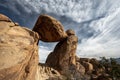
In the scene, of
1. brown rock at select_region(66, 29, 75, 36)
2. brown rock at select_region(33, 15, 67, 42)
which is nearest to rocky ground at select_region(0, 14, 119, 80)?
brown rock at select_region(33, 15, 67, 42)

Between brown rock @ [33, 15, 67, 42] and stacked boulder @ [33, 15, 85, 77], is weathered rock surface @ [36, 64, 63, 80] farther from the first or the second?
brown rock @ [33, 15, 67, 42]

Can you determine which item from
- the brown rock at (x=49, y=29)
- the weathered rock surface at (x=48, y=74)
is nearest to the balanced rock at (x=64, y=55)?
the brown rock at (x=49, y=29)

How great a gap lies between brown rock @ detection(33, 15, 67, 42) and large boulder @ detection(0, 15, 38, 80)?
1763 cm

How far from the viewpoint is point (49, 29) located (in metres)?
37.3

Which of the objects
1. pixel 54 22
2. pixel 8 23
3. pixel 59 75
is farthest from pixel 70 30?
pixel 8 23

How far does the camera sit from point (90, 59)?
57031mm

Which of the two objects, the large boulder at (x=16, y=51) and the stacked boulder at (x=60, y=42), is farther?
the stacked boulder at (x=60, y=42)

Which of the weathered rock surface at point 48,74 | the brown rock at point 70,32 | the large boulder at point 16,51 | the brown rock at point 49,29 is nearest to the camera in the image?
the large boulder at point 16,51

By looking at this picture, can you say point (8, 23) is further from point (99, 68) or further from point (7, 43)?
point (99, 68)

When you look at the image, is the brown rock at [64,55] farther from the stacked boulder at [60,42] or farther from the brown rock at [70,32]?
the brown rock at [70,32]

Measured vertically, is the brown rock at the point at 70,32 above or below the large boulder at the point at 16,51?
above

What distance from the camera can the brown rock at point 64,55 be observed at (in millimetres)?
37634

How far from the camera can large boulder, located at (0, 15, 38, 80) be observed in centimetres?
1408

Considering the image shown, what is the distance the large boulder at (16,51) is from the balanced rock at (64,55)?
18436 millimetres
